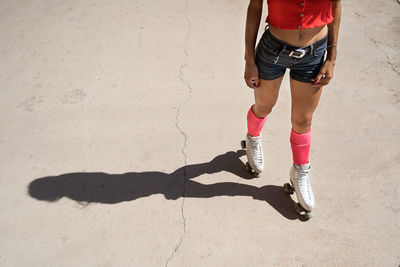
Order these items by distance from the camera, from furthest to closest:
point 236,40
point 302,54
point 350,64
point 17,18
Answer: point 17,18 < point 236,40 < point 350,64 < point 302,54

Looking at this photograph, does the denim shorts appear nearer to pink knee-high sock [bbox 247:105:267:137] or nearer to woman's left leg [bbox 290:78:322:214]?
woman's left leg [bbox 290:78:322:214]

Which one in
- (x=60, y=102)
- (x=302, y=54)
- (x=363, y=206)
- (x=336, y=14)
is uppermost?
(x=336, y=14)

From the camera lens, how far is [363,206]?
2076 mm

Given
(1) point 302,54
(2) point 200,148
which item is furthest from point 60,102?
(1) point 302,54

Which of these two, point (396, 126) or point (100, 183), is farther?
point (396, 126)

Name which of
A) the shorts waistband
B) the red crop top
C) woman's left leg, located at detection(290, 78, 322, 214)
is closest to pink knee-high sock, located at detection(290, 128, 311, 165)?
woman's left leg, located at detection(290, 78, 322, 214)

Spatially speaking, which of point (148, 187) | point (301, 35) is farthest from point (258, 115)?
point (148, 187)

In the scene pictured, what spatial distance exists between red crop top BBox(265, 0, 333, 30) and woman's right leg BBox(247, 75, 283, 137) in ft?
1.10

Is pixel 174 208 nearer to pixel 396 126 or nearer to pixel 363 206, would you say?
pixel 363 206

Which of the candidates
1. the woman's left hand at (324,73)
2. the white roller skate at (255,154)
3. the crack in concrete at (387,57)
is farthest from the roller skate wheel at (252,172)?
the crack in concrete at (387,57)

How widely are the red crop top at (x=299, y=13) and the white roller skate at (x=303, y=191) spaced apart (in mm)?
887

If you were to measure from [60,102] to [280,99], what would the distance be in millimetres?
1826

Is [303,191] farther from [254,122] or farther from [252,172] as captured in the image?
[254,122]

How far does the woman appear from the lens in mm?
1446
